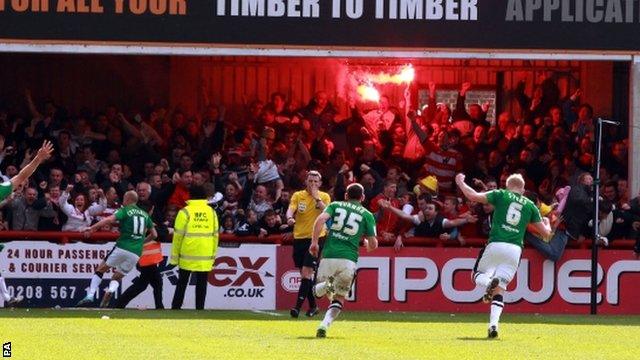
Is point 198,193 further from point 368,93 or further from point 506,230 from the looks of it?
point 368,93

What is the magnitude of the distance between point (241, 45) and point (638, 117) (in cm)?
618

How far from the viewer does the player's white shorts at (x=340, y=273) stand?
1845 cm

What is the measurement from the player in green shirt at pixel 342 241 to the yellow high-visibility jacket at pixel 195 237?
4981 mm

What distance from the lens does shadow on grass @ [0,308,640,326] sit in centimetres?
2194

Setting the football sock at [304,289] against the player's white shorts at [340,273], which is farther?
the football sock at [304,289]

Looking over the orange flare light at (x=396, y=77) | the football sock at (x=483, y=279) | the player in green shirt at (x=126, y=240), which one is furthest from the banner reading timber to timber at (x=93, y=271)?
the orange flare light at (x=396, y=77)

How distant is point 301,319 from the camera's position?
2195 cm

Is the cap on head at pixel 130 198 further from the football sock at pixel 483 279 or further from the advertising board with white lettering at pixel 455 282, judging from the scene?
Result: the football sock at pixel 483 279

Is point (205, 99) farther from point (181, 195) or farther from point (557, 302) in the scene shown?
point (557, 302)

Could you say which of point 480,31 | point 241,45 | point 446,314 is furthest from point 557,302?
point 241,45

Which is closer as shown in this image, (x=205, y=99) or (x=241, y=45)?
(x=241, y=45)

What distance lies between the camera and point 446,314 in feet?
79.3

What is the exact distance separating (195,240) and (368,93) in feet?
26.6

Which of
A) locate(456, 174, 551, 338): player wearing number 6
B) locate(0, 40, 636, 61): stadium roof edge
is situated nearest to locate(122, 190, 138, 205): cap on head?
locate(0, 40, 636, 61): stadium roof edge
